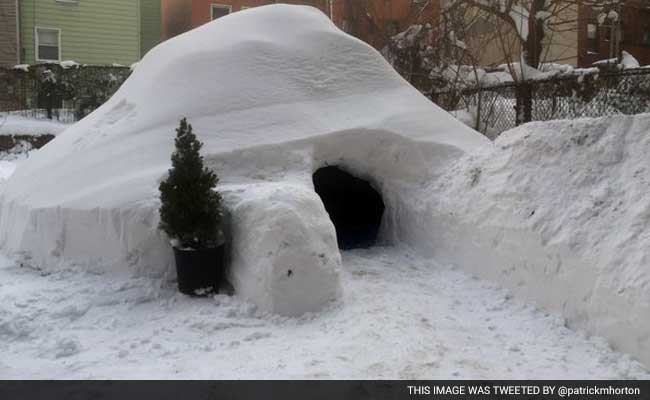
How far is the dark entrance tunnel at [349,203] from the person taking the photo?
799cm

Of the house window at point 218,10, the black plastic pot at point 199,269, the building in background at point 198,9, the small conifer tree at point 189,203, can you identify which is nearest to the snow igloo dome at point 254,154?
the black plastic pot at point 199,269

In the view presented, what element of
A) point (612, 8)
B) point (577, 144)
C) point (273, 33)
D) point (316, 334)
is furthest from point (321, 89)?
point (612, 8)

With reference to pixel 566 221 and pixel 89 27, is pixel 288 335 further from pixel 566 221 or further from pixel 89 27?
pixel 89 27

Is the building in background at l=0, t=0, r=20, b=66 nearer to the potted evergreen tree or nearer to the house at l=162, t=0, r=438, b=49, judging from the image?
the house at l=162, t=0, r=438, b=49

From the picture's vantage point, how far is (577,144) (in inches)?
202

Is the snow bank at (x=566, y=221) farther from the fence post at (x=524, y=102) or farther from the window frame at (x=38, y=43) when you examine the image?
the window frame at (x=38, y=43)

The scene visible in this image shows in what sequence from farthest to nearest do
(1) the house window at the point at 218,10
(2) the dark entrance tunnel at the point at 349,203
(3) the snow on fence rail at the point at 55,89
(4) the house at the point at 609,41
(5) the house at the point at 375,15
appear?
(1) the house window at the point at 218,10
(4) the house at the point at 609,41
(3) the snow on fence rail at the point at 55,89
(5) the house at the point at 375,15
(2) the dark entrance tunnel at the point at 349,203

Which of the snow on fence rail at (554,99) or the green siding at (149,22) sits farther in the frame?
the green siding at (149,22)

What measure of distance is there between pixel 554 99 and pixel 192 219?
570cm

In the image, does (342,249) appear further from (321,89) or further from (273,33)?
(273,33)

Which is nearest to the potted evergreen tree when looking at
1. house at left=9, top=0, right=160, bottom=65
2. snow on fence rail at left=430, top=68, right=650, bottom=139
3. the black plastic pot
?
the black plastic pot

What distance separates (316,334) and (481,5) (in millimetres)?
9304

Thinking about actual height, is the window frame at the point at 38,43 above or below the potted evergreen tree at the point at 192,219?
above

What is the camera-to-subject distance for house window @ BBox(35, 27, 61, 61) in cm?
2066
